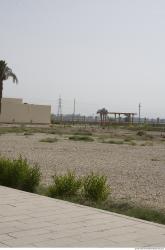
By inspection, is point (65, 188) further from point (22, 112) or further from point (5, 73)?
point (22, 112)

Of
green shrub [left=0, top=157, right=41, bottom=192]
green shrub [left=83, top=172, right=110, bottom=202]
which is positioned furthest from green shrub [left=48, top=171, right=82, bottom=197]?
green shrub [left=0, top=157, right=41, bottom=192]

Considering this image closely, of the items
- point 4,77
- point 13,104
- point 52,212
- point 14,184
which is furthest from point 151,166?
point 13,104

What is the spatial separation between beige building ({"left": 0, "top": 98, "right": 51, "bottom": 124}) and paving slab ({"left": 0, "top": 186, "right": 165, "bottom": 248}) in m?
70.1

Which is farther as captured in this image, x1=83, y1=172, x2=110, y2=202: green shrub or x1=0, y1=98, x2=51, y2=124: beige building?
x1=0, y1=98, x2=51, y2=124: beige building

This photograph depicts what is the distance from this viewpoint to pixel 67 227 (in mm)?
6262

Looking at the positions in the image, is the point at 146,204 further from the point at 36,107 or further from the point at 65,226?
the point at 36,107

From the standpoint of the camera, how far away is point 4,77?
180 feet

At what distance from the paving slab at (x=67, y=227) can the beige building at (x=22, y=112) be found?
7013 cm

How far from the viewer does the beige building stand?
77.3 m

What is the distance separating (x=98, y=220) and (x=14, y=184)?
4084 millimetres

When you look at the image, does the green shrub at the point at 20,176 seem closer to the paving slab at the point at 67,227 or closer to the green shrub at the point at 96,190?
the green shrub at the point at 96,190

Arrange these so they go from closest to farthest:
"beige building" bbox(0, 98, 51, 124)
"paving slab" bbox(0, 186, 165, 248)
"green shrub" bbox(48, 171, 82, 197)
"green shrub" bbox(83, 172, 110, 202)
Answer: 1. "paving slab" bbox(0, 186, 165, 248)
2. "green shrub" bbox(83, 172, 110, 202)
3. "green shrub" bbox(48, 171, 82, 197)
4. "beige building" bbox(0, 98, 51, 124)

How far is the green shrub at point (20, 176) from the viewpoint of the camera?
400 inches

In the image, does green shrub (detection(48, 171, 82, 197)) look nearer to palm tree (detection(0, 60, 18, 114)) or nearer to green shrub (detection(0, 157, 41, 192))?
green shrub (detection(0, 157, 41, 192))
